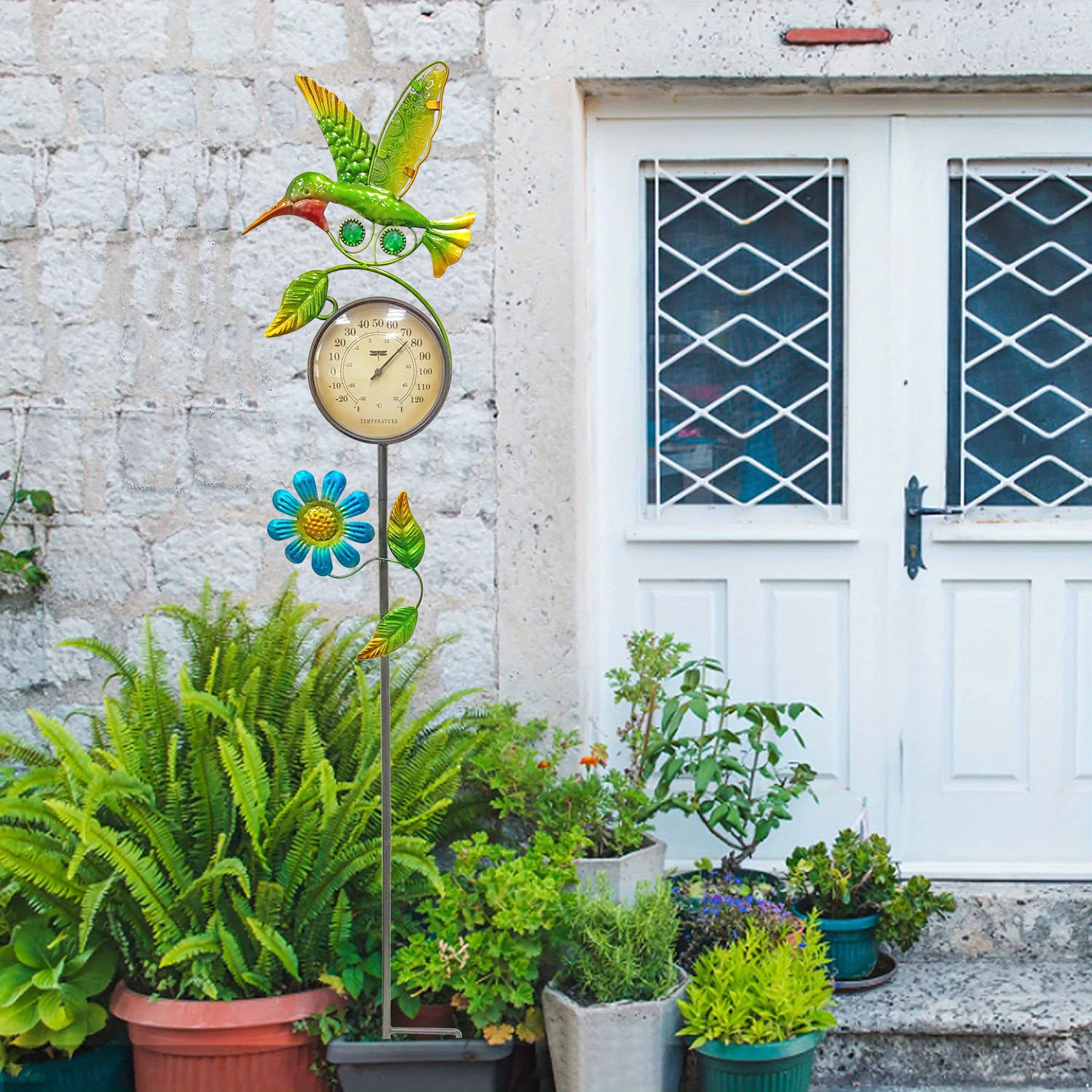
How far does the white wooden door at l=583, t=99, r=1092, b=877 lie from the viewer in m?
3.77

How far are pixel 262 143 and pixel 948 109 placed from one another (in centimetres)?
198

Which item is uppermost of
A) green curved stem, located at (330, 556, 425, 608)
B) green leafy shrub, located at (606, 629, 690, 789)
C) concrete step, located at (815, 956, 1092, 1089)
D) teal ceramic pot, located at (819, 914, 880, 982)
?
green curved stem, located at (330, 556, 425, 608)

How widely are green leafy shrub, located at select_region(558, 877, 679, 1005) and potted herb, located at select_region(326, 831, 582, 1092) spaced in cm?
7

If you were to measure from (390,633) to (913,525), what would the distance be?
1.72 meters

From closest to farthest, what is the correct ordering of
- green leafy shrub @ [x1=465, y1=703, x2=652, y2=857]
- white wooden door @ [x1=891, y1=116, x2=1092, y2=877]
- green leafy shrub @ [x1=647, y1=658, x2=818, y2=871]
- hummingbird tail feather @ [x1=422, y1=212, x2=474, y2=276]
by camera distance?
hummingbird tail feather @ [x1=422, y1=212, x2=474, y2=276], green leafy shrub @ [x1=465, y1=703, x2=652, y2=857], green leafy shrub @ [x1=647, y1=658, x2=818, y2=871], white wooden door @ [x1=891, y1=116, x2=1092, y2=877]

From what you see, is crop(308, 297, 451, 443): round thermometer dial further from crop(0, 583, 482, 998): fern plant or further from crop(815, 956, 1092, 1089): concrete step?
crop(815, 956, 1092, 1089): concrete step

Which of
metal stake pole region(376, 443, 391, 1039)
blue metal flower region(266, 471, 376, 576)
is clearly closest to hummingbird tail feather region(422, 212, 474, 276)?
metal stake pole region(376, 443, 391, 1039)

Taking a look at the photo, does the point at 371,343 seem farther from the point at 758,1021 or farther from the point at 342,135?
the point at 758,1021

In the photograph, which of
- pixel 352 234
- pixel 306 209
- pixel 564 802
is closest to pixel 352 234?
pixel 352 234

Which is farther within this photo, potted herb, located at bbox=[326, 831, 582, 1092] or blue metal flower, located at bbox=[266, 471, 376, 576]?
potted herb, located at bbox=[326, 831, 582, 1092]

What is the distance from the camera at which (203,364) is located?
12.1ft

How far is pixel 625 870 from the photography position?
3.31m

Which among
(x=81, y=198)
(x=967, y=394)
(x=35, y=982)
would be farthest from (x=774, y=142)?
(x=35, y=982)

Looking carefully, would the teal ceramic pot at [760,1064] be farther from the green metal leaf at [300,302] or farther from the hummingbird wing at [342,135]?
the hummingbird wing at [342,135]
